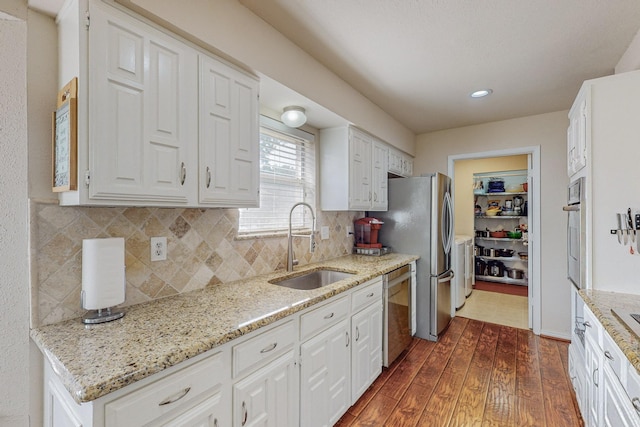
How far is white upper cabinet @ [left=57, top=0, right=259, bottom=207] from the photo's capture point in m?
1.07

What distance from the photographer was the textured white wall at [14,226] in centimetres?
113

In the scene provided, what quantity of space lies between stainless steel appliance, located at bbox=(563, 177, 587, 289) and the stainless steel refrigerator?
1.07m

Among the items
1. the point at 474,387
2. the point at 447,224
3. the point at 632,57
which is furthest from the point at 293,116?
the point at 474,387

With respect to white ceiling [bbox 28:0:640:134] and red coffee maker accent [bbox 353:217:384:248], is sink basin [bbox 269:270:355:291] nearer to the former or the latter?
red coffee maker accent [bbox 353:217:384:248]

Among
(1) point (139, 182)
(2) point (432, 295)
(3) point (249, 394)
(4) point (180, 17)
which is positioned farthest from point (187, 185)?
(2) point (432, 295)

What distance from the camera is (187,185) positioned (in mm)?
1372

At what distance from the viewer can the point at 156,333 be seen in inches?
43.7

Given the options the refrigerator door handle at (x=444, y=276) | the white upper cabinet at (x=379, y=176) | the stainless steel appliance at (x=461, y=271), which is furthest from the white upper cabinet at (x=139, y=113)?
the stainless steel appliance at (x=461, y=271)

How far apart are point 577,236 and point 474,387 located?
1315 mm

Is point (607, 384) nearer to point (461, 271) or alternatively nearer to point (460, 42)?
point (460, 42)

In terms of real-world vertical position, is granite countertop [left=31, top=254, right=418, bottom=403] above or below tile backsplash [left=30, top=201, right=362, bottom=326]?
below

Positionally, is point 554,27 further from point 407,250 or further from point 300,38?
point 407,250

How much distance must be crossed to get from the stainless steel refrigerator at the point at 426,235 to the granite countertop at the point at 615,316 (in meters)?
1.38

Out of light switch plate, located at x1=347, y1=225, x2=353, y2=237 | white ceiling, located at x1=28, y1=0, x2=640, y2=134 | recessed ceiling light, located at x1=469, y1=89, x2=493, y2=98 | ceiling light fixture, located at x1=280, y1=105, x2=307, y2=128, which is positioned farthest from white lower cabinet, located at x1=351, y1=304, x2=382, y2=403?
recessed ceiling light, located at x1=469, y1=89, x2=493, y2=98
